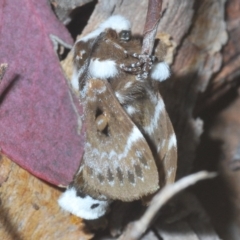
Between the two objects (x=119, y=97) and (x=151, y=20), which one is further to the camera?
(x=119, y=97)

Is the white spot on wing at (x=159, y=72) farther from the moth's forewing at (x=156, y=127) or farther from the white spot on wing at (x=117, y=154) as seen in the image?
the white spot on wing at (x=117, y=154)

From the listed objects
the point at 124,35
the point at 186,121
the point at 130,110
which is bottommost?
the point at 186,121

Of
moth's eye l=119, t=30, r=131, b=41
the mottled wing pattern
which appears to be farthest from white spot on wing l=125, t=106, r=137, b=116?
moth's eye l=119, t=30, r=131, b=41

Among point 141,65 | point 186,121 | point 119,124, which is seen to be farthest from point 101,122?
point 186,121

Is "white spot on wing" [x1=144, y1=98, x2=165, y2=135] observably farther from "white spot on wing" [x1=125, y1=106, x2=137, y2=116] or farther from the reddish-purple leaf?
the reddish-purple leaf

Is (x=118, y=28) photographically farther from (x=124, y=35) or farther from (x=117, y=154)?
(x=117, y=154)

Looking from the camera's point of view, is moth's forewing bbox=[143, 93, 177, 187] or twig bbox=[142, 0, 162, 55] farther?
moth's forewing bbox=[143, 93, 177, 187]

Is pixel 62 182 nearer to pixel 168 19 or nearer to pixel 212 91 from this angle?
pixel 168 19
